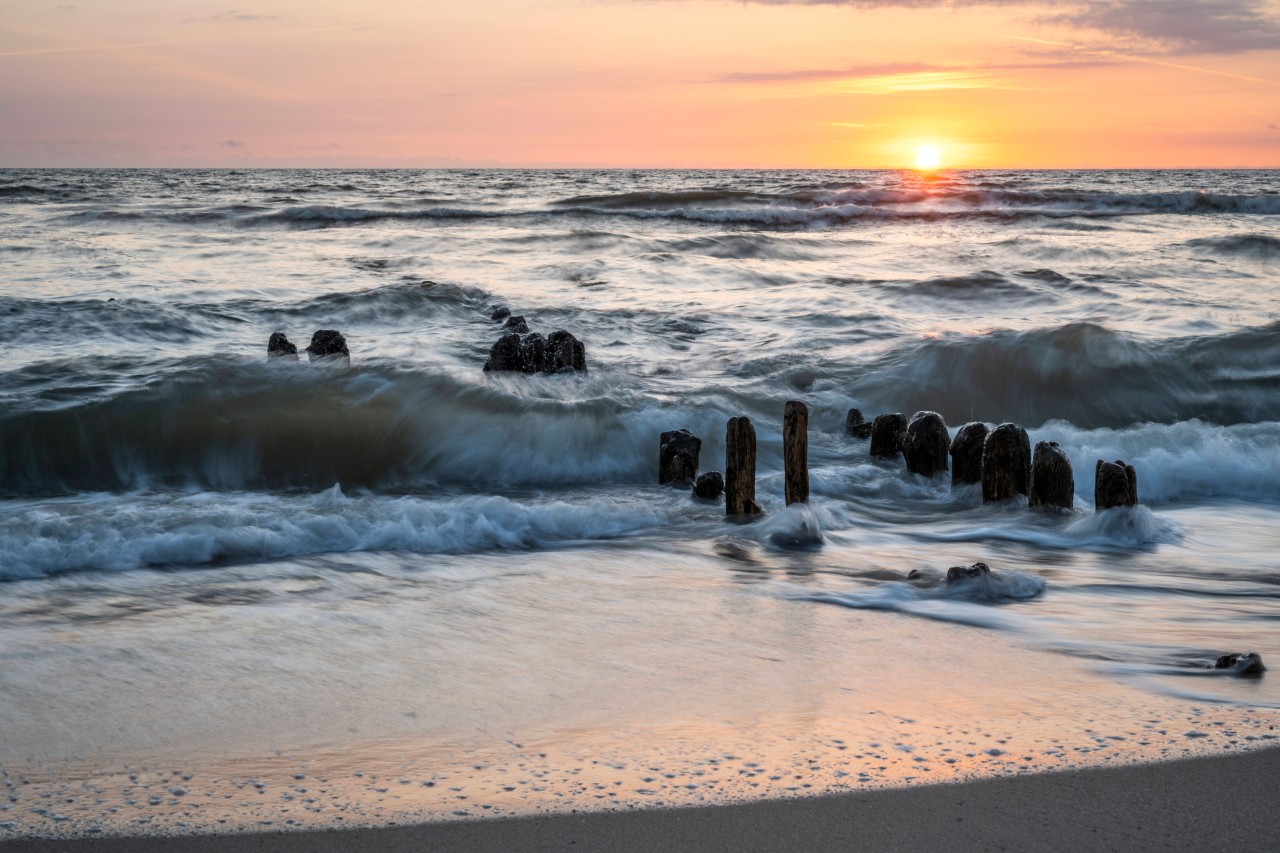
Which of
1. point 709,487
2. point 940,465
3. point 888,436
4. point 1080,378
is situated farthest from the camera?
point 1080,378

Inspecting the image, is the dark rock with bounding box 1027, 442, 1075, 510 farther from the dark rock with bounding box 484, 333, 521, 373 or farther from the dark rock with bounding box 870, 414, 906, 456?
the dark rock with bounding box 484, 333, 521, 373

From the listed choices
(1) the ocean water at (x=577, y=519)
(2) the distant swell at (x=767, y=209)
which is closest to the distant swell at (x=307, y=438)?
(1) the ocean water at (x=577, y=519)

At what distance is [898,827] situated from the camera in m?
2.54

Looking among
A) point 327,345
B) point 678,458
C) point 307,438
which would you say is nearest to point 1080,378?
point 678,458

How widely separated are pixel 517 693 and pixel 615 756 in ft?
2.05

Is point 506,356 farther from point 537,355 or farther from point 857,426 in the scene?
point 857,426

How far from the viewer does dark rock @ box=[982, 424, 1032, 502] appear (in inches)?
246

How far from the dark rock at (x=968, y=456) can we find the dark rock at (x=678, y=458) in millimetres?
1636

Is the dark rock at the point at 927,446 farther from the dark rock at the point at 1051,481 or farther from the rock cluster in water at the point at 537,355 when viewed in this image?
the rock cluster in water at the point at 537,355

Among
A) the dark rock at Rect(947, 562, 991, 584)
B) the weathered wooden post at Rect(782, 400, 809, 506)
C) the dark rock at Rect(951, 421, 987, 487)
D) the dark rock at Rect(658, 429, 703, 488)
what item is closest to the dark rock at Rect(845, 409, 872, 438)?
the dark rock at Rect(951, 421, 987, 487)

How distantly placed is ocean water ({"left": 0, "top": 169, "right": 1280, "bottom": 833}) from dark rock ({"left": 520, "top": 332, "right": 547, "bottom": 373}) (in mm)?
300

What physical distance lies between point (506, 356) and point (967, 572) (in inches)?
223

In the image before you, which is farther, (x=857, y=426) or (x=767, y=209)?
(x=767, y=209)

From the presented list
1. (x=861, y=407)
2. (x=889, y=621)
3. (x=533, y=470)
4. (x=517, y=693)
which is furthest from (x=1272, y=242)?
(x=517, y=693)
